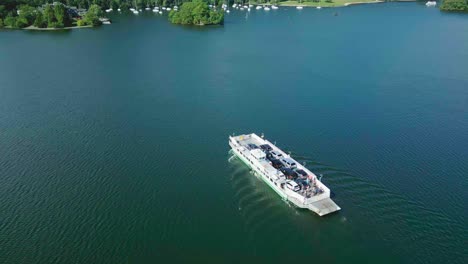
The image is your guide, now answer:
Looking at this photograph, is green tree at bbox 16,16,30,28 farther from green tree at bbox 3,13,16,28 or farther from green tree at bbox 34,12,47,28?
green tree at bbox 34,12,47,28

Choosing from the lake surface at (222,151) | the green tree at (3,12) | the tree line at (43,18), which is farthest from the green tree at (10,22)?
the lake surface at (222,151)

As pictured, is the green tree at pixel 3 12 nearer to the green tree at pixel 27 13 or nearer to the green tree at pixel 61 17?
the green tree at pixel 27 13

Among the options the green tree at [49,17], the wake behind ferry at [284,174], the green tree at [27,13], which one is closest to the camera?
the wake behind ferry at [284,174]

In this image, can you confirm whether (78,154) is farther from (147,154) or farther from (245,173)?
(245,173)

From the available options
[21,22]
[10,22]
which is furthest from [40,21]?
[10,22]

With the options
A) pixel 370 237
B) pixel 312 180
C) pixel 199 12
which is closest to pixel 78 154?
pixel 312 180
